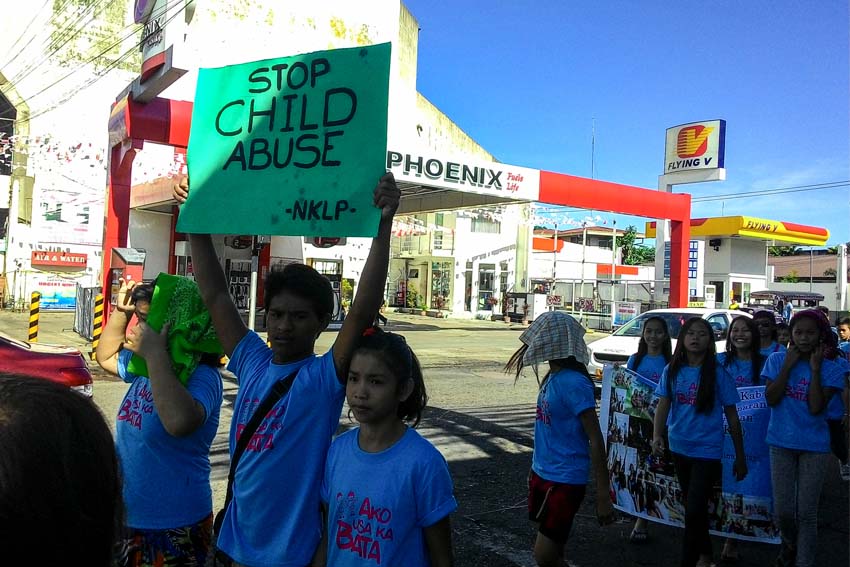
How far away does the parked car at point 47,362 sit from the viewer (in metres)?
5.71

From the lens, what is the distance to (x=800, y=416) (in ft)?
14.6

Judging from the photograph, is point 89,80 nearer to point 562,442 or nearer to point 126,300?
point 126,300

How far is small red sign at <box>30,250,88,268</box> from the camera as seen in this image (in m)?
24.5

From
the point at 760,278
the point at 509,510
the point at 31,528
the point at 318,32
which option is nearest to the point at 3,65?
the point at 318,32

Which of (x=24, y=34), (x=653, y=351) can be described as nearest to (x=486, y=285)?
(x=24, y=34)

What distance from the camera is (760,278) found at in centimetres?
3462

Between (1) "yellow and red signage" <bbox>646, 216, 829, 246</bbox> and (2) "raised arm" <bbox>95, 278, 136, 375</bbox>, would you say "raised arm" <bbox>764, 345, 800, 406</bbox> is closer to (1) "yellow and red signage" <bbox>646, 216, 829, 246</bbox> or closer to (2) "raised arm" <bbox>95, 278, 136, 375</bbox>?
(2) "raised arm" <bbox>95, 278, 136, 375</bbox>

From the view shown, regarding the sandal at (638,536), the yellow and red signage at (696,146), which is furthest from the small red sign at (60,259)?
the sandal at (638,536)

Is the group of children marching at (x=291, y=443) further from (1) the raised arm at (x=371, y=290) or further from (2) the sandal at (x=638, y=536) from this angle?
(2) the sandal at (x=638, y=536)

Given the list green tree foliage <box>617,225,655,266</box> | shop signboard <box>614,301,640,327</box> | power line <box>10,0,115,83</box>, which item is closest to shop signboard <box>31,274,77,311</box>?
power line <box>10,0,115,83</box>

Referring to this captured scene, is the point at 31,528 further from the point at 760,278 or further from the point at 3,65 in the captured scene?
the point at 760,278

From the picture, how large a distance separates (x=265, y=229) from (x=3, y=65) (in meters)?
29.1

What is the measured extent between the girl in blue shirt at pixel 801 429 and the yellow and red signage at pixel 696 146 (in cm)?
2077

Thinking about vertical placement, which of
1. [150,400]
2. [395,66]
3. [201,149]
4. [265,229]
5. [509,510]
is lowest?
[509,510]
